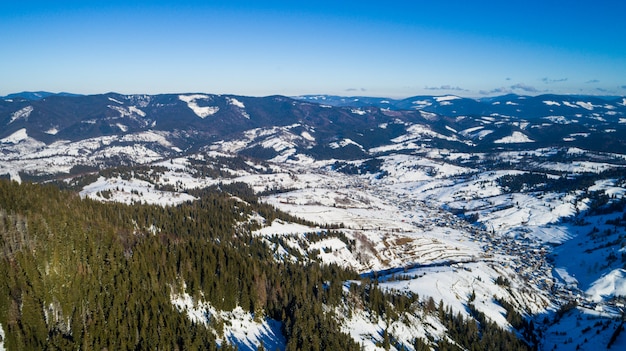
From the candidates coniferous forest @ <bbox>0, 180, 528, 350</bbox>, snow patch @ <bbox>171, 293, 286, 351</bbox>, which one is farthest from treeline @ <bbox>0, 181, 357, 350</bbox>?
snow patch @ <bbox>171, 293, 286, 351</bbox>

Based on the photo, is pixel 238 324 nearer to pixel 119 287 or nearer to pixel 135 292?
pixel 135 292

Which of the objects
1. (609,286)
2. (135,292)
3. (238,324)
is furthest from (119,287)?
(609,286)

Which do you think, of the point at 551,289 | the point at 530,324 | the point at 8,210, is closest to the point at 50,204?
the point at 8,210

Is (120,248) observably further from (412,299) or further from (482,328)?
(482,328)

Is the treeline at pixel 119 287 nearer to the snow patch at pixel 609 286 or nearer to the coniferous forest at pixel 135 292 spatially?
the coniferous forest at pixel 135 292

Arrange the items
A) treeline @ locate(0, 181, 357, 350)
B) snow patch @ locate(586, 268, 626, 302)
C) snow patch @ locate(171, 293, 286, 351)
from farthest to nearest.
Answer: snow patch @ locate(586, 268, 626, 302) < snow patch @ locate(171, 293, 286, 351) < treeline @ locate(0, 181, 357, 350)

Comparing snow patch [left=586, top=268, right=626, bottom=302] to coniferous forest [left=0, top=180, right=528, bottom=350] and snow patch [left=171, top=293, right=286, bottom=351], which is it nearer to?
coniferous forest [left=0, top=180, right=528, bottom=350]

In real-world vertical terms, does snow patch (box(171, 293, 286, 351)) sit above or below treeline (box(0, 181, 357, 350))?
below

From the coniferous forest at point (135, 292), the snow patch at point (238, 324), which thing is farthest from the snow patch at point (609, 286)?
the snow patch at point (238, 324)

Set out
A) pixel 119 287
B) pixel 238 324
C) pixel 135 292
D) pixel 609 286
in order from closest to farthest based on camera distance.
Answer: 1. pixel 135 292
2. pixel 119 287
3. pixel 238 324
4. pixel 609 286
